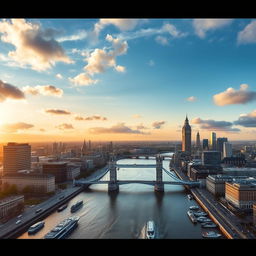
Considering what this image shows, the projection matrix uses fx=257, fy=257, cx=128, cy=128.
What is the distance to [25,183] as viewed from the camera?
11453mm

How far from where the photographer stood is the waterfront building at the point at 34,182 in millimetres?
10898

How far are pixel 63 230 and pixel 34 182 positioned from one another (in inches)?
216

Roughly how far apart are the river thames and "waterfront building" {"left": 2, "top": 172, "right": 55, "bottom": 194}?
1390mm

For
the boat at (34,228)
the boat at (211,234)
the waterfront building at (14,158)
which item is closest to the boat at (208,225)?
the boat at (211,234)

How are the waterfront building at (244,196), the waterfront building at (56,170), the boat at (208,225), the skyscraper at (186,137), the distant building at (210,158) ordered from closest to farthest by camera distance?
the boat at (208,225), the waterfront building at (244,196), the waterfront building at (56,170), the distant building at (210,158), the skyscraper at (186,137)

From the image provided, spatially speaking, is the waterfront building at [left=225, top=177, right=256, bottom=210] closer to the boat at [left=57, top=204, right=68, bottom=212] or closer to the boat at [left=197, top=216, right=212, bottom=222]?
the boat at [left=197, top=216, right=212, bottom=222]

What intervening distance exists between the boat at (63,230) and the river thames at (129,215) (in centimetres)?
14

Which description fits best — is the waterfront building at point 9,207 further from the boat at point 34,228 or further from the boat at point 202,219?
the boat at point 202,219

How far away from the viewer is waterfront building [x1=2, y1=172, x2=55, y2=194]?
10.9 metres

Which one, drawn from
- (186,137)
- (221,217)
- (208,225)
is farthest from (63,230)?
(186,137)

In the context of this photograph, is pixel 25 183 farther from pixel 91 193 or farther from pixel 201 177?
pixel 201 177
